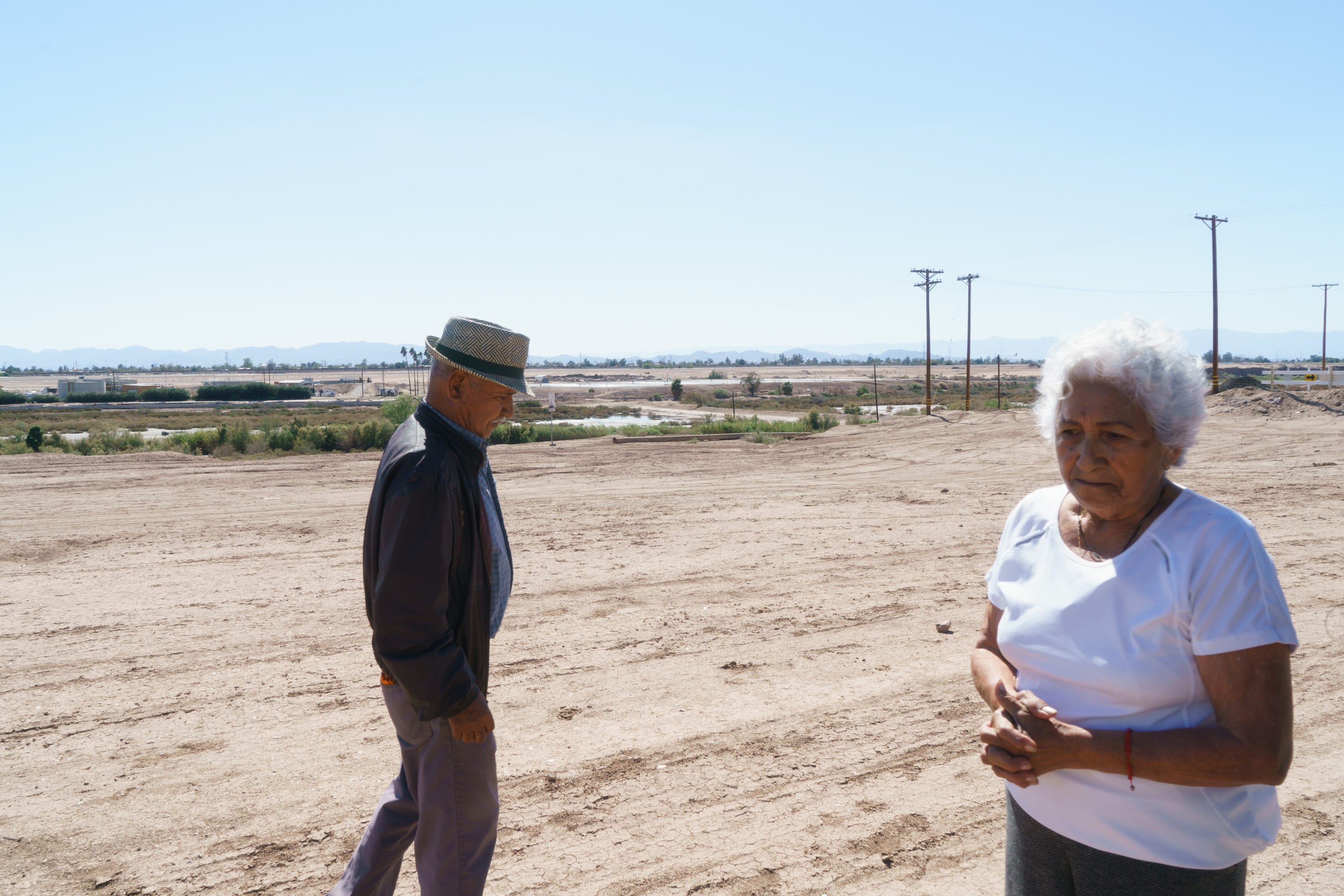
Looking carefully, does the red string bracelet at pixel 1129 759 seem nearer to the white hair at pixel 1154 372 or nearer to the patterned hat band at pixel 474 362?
the white hair at pixel 1154 372

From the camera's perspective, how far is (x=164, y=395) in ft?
265

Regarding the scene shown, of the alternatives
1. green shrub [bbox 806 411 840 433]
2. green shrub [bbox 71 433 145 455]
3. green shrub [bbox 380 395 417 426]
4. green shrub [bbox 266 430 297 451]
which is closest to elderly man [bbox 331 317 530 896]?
green shrub [bbox 266 430 297 451]

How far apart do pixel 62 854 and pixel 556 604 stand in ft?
13.8

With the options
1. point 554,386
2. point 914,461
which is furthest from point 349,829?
point 554,386

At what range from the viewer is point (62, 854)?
3.69 metres

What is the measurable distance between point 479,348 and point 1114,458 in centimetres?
205

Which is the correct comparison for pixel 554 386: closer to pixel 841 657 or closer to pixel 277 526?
pixel 277 526

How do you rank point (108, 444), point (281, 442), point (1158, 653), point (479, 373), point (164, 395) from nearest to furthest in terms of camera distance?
1. point (1158, 653)
2. point (479, 373)
3. point (281, 442)
4. point (108, 444)
5. point (164, 395)

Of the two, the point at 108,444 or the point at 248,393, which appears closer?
the point at 108,444

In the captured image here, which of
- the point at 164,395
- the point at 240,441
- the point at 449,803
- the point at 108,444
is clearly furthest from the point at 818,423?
the point at 164,395

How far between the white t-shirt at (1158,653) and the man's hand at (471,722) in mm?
1701

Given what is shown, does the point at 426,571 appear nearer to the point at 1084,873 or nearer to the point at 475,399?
the point at 475,399

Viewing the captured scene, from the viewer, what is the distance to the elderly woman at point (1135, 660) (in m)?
1.69

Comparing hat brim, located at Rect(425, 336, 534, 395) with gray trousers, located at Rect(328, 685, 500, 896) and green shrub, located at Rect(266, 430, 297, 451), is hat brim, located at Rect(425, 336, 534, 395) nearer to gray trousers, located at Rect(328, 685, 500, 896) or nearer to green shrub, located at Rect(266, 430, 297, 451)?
gray trousers, located at Rect(328, 685, 500, 896)
